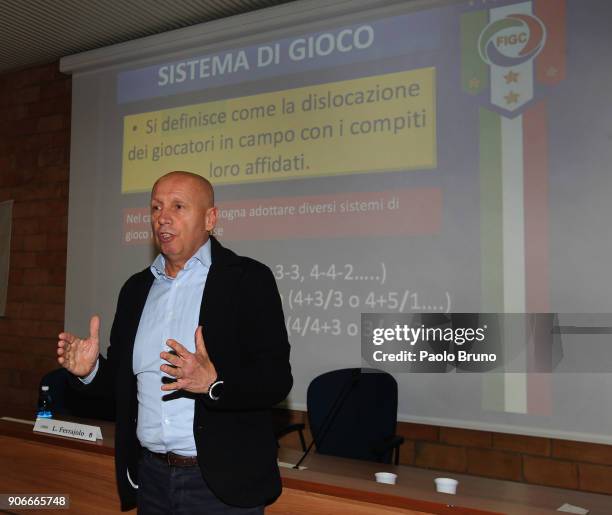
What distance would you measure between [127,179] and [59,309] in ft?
3.62

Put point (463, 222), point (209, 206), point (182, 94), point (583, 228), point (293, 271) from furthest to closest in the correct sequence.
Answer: point (182, 94)
point (293, 271)
point (463, 222)
point (583, 228)
point (209, 206)

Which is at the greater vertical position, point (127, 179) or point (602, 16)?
point (602, 16)

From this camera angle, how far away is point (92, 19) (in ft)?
12.0

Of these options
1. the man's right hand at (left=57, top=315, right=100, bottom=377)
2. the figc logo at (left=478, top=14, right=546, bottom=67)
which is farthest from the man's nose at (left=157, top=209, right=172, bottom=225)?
the figc logo at (left=478, top=14, right=546, bottom=67)

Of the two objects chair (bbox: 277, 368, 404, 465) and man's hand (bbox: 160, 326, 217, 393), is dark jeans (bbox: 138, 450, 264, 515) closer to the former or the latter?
man's hand (bbox: 160, 326, 217, 393)

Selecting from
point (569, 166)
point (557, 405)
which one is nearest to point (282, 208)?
point (569, 166)

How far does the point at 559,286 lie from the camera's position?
102 inches

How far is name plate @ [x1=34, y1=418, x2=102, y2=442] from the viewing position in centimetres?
234

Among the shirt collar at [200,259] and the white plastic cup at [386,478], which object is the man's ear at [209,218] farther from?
the white plastic cup at [386,478]

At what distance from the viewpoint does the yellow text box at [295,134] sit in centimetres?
292

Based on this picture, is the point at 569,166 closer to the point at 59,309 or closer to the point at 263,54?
the point at 263,54

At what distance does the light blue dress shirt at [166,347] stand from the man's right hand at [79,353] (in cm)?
4

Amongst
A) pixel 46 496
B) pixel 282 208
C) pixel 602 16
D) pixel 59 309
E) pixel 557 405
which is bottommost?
pixel 46 496

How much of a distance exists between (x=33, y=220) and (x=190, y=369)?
Answer: 143 inches
